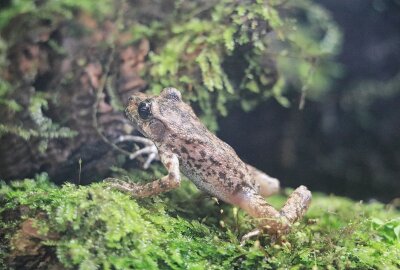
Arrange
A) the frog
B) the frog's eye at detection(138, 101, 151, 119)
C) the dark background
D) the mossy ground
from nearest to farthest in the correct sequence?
1. the mossy ground
2. the frog
3. the frog's eye at detection(138, 101, 151, 119)
4. the dark background

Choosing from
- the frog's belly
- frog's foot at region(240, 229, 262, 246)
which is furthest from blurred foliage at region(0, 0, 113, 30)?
frog's foot at region(240, 229, 262, 246)

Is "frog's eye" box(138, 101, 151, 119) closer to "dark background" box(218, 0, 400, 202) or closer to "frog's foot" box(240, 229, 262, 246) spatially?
"frog's foot" box(240, 229, 262, 246)

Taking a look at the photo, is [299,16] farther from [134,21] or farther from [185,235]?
[185,235]

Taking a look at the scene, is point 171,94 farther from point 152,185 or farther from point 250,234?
point 250,234

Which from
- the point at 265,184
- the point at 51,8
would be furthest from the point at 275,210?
the point at 51,8

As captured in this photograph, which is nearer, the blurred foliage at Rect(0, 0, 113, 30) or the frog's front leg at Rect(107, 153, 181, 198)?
the frog's front leg at Rect(107, 153, 181, 198)

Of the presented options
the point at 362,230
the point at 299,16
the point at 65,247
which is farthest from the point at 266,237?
the point at 299,16

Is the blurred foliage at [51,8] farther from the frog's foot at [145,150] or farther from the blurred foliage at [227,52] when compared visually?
the frog's foot at [145,150]
